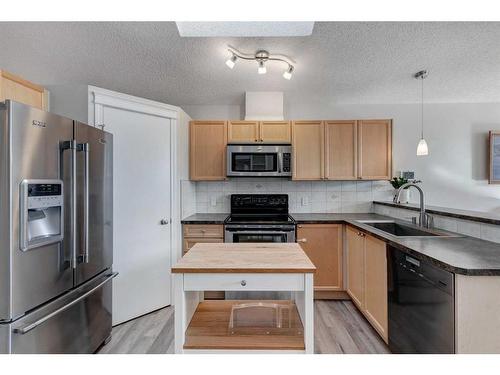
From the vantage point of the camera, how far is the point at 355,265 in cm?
258

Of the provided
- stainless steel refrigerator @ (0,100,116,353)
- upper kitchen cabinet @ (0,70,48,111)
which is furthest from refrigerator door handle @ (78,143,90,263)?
upper kitchen cabinet @ (0,70,48,111)

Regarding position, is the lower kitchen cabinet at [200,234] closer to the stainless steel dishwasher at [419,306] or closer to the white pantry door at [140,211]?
the white pantry door at [140,211]

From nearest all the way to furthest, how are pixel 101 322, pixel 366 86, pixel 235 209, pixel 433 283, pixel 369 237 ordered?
pixel 433 283 < pixel 101 322 < pixel 369 237 < pixel 366 86 < pixel 235 209

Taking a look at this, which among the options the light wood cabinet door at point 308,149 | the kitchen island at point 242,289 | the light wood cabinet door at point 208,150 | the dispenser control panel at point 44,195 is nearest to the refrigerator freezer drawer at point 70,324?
the dispenser control panel at point 44,195

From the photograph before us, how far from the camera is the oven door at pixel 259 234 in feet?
9.26

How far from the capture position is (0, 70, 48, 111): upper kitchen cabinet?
5.59ft

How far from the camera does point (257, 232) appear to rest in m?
2.81

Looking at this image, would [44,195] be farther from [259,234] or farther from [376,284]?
[376,284]

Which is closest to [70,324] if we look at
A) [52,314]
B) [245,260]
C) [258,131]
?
[52,314]

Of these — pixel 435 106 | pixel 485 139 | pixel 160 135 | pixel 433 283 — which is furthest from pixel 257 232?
pixel 485 139

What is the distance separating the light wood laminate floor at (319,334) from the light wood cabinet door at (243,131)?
6.64ft

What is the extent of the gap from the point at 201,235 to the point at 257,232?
62 cm

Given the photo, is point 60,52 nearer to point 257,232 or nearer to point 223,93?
point 223,93

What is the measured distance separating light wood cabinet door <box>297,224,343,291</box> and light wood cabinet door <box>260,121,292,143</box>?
1.10 meters
